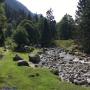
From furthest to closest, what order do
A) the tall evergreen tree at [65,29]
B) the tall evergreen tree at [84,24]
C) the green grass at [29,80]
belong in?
the tall evergreen tree at [65,29]
the tall evergreen tree at [84,24]
the green grass at [29,80]

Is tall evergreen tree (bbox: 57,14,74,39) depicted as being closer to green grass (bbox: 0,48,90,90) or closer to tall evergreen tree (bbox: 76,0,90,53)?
tall evergreen tree (bbox: 76,0,90,53)

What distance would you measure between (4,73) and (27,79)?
642cm

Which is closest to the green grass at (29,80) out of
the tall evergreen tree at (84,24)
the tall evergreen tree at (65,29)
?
the tall evergreen tree at (84,24)

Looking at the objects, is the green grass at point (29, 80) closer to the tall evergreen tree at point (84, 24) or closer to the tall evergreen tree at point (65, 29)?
the tall evergreen tree at point (84, 24)

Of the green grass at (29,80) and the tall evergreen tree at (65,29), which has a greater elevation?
the tall evergreen tree at (65,29)

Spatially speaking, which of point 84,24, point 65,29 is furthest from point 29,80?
point 65,29

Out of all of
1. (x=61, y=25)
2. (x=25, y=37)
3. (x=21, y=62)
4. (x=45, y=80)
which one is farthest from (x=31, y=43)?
(x=45, y=80)

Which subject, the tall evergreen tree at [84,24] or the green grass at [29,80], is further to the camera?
the tall evergreen tree at [84,24]

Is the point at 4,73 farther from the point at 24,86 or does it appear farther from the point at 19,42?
the point at 19,42

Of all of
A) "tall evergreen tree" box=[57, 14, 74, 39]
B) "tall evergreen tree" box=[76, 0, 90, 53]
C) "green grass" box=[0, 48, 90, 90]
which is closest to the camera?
"green grass" box=[0, 48, 90, 90]

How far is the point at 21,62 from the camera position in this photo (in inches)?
2515

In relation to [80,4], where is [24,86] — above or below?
below

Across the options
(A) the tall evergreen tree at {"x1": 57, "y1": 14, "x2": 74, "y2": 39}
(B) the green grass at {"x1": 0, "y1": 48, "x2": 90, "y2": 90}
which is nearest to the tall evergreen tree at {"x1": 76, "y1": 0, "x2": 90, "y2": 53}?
(A) the tall evergreen tree at {"x1": 57, "y1": 14, "x2": 74, "y2": 39}

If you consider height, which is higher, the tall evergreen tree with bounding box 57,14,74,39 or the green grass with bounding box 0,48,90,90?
the tall evergreen tree with bounding box 57,14,74,39
